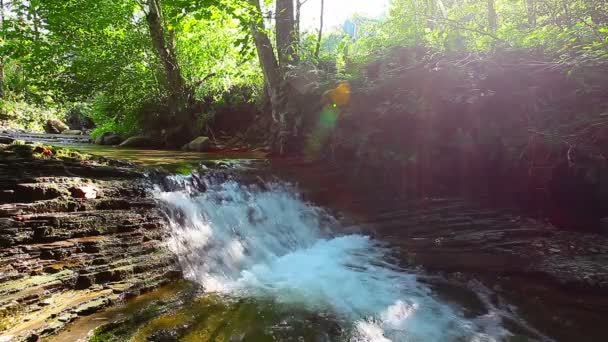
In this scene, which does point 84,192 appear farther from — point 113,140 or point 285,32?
point 113,140

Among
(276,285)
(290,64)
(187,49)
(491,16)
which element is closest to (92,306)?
(276,285)

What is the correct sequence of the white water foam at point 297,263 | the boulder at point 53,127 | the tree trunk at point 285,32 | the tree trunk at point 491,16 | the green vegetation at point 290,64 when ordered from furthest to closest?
1. the boulder at point 53,127
2. the tree trunk at point 491,16
3. the tree trunk at point 285,32
4. the green vegetation at point 290,64
5. the white water foam at point 297,263

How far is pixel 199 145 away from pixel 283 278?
27.4 feet

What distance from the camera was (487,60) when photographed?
24.8 feet

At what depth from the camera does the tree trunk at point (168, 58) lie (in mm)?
11972

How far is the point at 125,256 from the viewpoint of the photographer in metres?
3.92

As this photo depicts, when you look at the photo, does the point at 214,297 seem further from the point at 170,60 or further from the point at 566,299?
the point at 170,60

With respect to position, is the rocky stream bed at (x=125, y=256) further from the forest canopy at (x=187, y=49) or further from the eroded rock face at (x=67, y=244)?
the forest canopy at (x=187, y=49)

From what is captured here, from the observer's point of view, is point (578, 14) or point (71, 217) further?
point (578, 14)

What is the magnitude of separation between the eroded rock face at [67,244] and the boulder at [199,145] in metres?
7.15

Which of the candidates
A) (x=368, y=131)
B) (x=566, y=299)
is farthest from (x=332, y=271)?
(x=368, y=131)

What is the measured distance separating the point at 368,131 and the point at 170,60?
26.6 feet

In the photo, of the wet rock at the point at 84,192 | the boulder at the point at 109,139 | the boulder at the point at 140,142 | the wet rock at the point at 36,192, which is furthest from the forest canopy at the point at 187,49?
the wet rock at the point at 36,192

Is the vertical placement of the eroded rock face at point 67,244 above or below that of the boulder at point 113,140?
below
